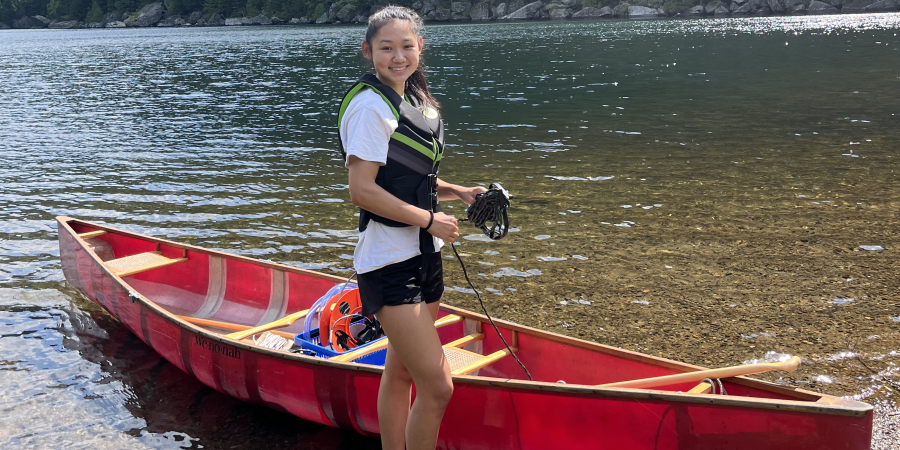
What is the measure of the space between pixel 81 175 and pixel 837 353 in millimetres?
14950

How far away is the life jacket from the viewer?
3328 mm

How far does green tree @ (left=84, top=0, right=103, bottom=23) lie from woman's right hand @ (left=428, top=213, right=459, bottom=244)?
527 ft

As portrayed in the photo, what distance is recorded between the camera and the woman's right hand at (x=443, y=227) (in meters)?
3.34

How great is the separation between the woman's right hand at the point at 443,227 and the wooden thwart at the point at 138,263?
5.59m

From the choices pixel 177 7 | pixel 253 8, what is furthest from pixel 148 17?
pixel 253 8

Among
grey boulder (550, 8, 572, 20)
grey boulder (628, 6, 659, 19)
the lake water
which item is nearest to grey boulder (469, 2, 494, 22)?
grey boulder (550, 8, 572, 20)

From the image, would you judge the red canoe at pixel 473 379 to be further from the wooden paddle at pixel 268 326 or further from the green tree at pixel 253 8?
the green tree at pixel 253 8

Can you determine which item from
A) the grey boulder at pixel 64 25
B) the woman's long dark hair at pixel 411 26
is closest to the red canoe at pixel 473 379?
the woman's long dark hair at pixel 411 26

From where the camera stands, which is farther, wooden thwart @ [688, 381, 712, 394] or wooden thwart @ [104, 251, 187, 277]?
wooden thwart @ [104, 251, 187, 277]

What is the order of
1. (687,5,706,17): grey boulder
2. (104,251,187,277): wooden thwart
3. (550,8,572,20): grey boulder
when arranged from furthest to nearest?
(550,8,572,20): grey boulder → (687,5,706,17): grey boulder → (104,251,187,277): wooden thwart

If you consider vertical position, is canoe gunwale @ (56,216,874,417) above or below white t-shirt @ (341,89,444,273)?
below

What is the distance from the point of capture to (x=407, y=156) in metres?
3.39

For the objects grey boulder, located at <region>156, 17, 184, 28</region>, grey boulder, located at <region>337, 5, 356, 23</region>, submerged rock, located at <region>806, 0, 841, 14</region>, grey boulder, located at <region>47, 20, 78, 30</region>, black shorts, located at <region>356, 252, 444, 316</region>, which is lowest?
black shorts, located at <region>356, 252, 444, 316</region>

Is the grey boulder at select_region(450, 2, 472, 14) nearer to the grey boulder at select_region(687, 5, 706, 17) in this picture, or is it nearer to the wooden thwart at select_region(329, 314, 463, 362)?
the grey boulder at select_region(687, 5, 706, 17)
